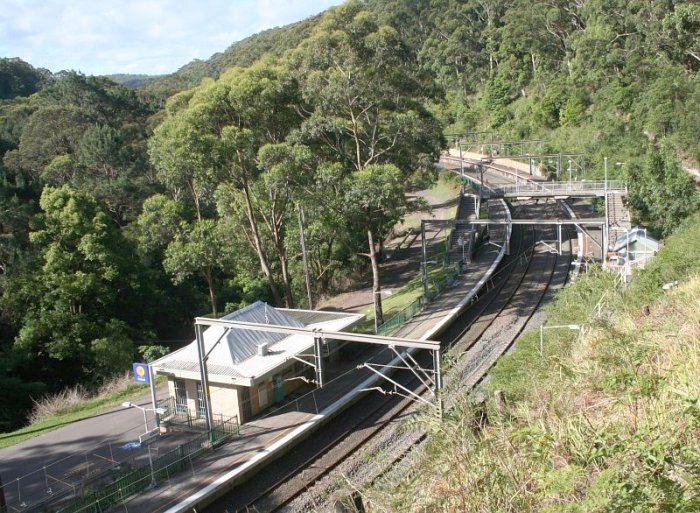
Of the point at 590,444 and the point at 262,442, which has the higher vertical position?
the point at 590,444

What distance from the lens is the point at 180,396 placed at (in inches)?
675

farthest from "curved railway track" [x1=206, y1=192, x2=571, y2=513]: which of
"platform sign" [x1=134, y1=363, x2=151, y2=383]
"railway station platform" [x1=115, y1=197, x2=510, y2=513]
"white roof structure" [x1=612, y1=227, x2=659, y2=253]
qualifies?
"platform sign" [x1=134, y1=363, x2=151, y2=383]

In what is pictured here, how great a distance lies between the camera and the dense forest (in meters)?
22.4

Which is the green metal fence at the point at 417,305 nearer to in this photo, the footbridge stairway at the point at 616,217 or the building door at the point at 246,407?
the building door at the point at 246,407

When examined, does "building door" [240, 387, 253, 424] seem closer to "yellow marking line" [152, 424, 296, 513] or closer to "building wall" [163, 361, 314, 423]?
"building wall" [163, 361, 314, 423]

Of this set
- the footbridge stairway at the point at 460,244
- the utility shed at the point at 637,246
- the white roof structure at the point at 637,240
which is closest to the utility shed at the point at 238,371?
the utility shed at the point at 637,246

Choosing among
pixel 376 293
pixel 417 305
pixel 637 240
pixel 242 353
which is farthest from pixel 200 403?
pixel 637 240

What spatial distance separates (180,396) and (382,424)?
575cm

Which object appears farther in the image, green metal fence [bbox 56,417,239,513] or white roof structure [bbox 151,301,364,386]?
white roof structure [bbox 151,301,364,386]

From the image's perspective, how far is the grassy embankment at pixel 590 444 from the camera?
14.7 feet

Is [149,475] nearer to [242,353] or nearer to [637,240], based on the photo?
[242,353]

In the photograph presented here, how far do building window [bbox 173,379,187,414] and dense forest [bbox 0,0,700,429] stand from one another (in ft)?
25.6

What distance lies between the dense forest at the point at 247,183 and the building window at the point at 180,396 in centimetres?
780

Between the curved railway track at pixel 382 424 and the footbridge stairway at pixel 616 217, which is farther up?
the footbridge stairway at pixel 616 217
